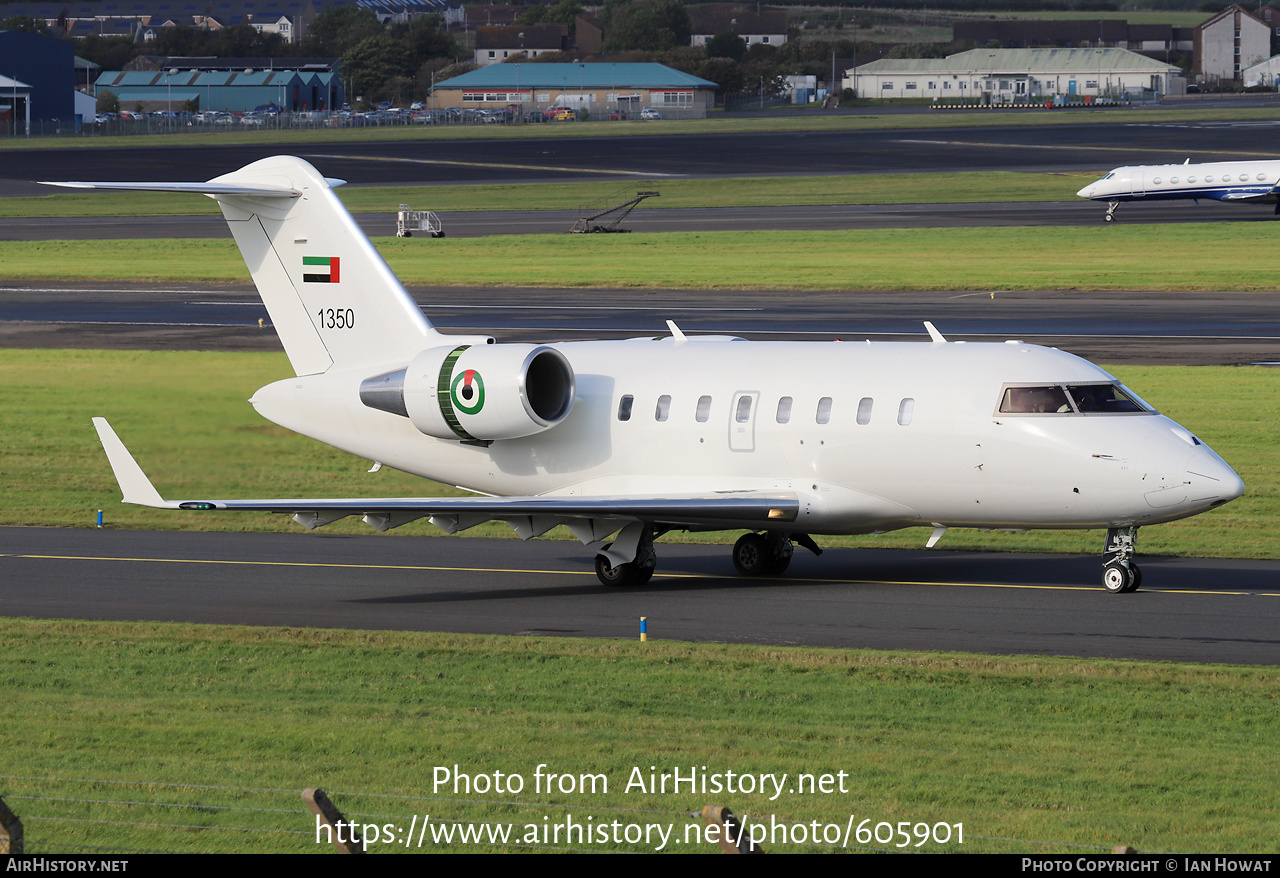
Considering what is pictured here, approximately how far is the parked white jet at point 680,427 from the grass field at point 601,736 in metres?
3.86

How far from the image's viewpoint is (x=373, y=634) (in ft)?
69.6

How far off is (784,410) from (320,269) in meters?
8.23

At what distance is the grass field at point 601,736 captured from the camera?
13.2 metres

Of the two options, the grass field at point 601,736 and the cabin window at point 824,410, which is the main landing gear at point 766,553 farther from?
the grass field at point 601,736

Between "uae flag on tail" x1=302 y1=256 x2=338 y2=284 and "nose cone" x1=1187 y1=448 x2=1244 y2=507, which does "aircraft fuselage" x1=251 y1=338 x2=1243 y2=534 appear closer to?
"nose cone" x1=1187 y1=448 x2=1244 y2=507

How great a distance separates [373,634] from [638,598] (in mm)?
4533

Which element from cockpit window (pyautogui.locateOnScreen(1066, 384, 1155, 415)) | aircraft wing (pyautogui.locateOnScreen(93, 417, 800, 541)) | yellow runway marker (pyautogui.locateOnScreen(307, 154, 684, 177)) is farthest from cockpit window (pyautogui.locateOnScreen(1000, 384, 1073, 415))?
yellow runway marker (pyautogui.locateOnScreen(307, 154, 684, 177))

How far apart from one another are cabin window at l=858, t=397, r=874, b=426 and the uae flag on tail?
29.6 feet

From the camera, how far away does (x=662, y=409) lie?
25328mm

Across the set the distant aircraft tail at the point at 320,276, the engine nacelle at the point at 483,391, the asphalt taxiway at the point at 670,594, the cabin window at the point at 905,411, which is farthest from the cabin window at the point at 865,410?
the distant aircraft tail at the point at 320,276

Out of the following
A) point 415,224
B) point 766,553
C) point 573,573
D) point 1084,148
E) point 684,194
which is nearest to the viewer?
point 766,553

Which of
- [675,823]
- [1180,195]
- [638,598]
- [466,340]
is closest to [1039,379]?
[638,598]

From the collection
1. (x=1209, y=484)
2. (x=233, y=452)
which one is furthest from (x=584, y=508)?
(x=1209, y=484)

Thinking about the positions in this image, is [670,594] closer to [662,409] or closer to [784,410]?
[662,409]
